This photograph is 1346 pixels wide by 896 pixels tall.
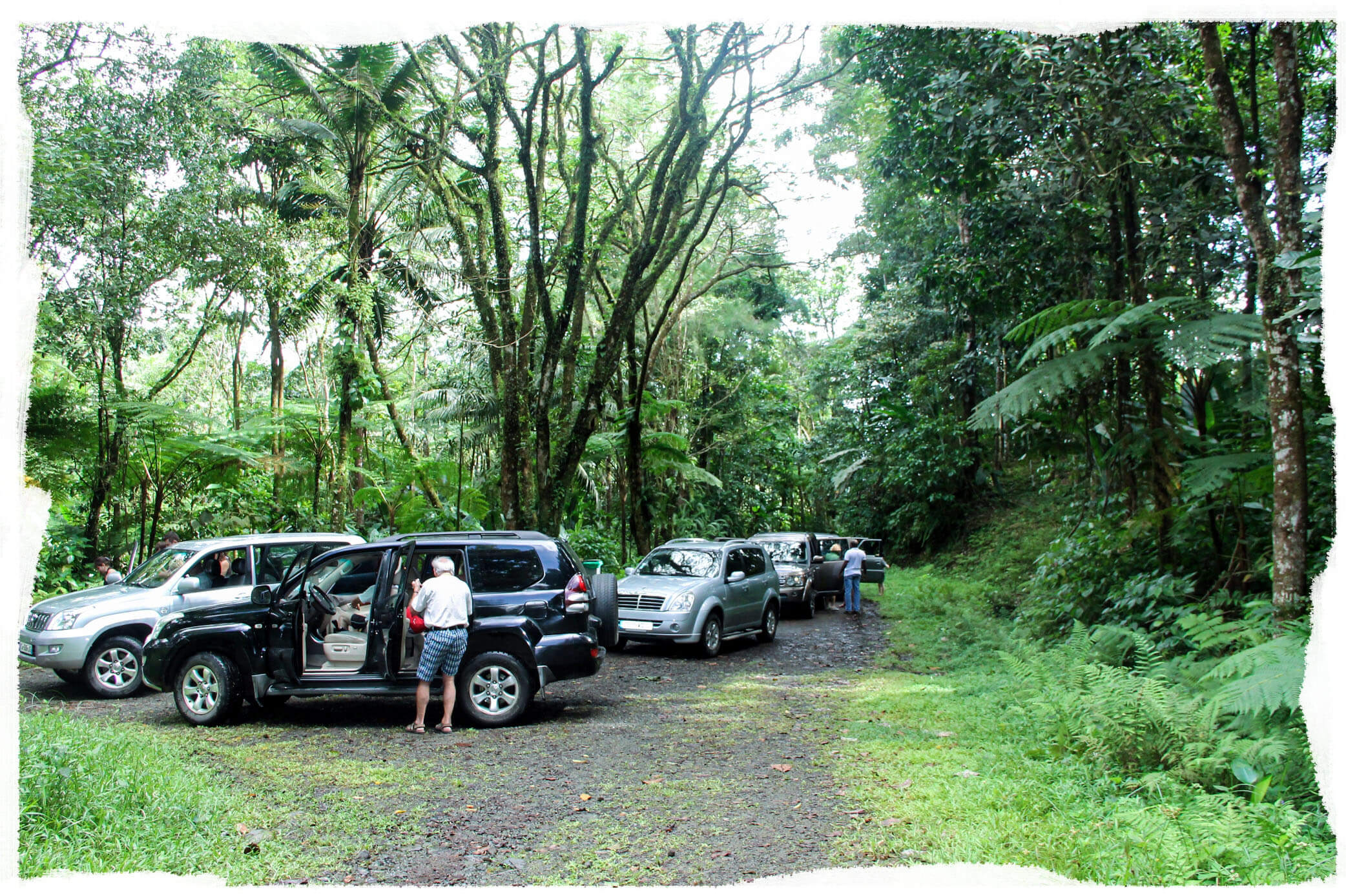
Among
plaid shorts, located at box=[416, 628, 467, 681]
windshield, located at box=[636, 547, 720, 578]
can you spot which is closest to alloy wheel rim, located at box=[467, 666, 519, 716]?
plaid shorts, located at box=[416, 628, 467, 681]

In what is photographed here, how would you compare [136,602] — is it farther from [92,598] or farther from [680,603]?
[680,603]

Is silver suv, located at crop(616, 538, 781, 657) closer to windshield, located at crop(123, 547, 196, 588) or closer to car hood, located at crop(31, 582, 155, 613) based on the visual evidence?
windshield, located at crop(123, 547, 196, 588)

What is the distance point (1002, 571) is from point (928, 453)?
7459 mm

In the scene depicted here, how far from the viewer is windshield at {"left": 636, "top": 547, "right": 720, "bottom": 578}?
13367mm

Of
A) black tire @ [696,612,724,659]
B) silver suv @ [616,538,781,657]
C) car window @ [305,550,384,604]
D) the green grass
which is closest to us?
the green grass

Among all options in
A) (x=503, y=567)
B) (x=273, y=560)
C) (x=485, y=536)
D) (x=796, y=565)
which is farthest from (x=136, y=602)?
(x=796, y=565)

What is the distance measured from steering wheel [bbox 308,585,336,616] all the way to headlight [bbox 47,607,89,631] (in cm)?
307

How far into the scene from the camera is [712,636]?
12586mm

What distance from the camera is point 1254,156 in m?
9.46

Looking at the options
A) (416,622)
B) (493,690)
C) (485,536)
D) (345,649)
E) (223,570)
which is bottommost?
(493,690)

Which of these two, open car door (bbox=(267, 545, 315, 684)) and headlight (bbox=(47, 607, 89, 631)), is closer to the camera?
open car door (bbox=(267, 545, 315, 684))

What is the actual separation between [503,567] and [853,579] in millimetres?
11567

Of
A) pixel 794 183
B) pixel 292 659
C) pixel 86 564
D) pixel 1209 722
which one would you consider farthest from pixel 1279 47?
pixel 86 564

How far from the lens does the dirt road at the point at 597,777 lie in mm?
4434
